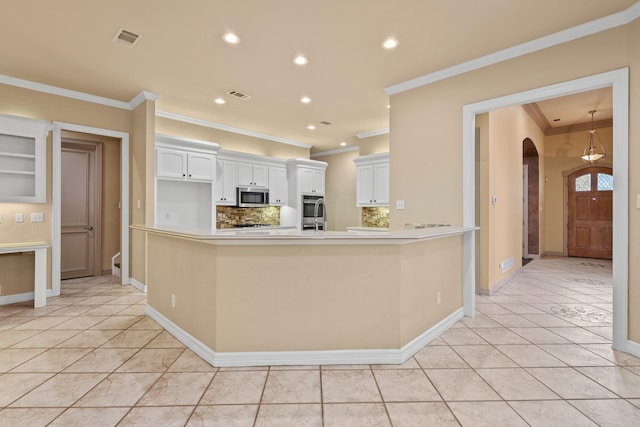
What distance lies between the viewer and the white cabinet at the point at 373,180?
20.9ft

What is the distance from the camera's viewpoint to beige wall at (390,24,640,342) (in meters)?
2.56

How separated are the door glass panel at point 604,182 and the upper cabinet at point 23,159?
10913 millimetres

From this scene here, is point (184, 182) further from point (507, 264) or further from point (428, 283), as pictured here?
point (507, 264)

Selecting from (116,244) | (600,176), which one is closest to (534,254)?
(600,176)

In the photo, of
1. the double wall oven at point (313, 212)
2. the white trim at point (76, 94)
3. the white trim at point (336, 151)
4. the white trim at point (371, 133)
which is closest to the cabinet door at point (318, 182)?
the double wall oven at point (313, 212)

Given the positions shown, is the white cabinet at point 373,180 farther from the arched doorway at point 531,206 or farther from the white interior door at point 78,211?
the white interior door at point 78,211

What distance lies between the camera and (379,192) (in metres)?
6.47

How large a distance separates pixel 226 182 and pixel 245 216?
1001mm

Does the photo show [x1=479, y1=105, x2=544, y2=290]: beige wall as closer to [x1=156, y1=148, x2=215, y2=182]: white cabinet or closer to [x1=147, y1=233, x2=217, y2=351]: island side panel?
[x1=147, y1=233, x2=217, y2=351]: island side panel

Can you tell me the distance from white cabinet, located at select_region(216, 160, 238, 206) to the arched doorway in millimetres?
7014

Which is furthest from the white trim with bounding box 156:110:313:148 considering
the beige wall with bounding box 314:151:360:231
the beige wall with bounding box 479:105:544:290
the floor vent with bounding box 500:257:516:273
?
the floor vent with bounding box 500:257:516:273

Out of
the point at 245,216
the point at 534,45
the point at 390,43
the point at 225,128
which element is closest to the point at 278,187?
the point at 245,216

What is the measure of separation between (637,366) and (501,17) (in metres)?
3.04

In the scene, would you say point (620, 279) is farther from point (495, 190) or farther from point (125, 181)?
point (125, 181)
